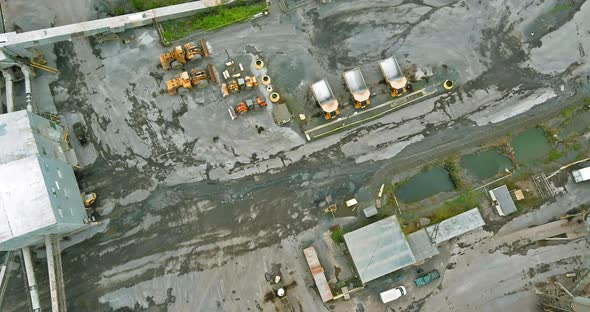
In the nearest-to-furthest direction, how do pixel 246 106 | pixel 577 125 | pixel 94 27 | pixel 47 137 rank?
1. pixel 47 137
2. pixel 94 27
3. pixel 246 106
4. pixel 577 125

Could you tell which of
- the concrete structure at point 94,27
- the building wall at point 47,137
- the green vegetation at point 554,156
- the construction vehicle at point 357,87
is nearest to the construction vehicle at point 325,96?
the construction vehicle at point 357,87

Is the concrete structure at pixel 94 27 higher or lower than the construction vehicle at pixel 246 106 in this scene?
higher

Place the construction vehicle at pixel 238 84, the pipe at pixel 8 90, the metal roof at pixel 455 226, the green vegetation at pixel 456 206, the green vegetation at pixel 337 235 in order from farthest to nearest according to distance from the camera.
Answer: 1. the construction vehicle at pixel 238 84
2. the green vegetation at pixel 456 206
3. the green vegetation at pixel 337 235
4. the metal roof at pixel 455 226
5. the pipe at pixel 8 90

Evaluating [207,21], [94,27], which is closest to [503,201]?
[207,21]

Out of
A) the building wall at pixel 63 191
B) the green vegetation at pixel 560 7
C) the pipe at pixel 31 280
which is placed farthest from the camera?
the green vegetation at pixel 560 7

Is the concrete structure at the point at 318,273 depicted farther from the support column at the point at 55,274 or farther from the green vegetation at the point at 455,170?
the support column at the point at 55,274

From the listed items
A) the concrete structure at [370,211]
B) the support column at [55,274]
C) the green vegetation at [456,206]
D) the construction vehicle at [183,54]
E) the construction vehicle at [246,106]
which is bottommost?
the green vegetation at [456,206]

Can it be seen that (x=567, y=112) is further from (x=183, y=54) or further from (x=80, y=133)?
(x=80, y=133)

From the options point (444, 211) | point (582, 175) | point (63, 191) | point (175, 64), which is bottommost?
point (582, 175)
